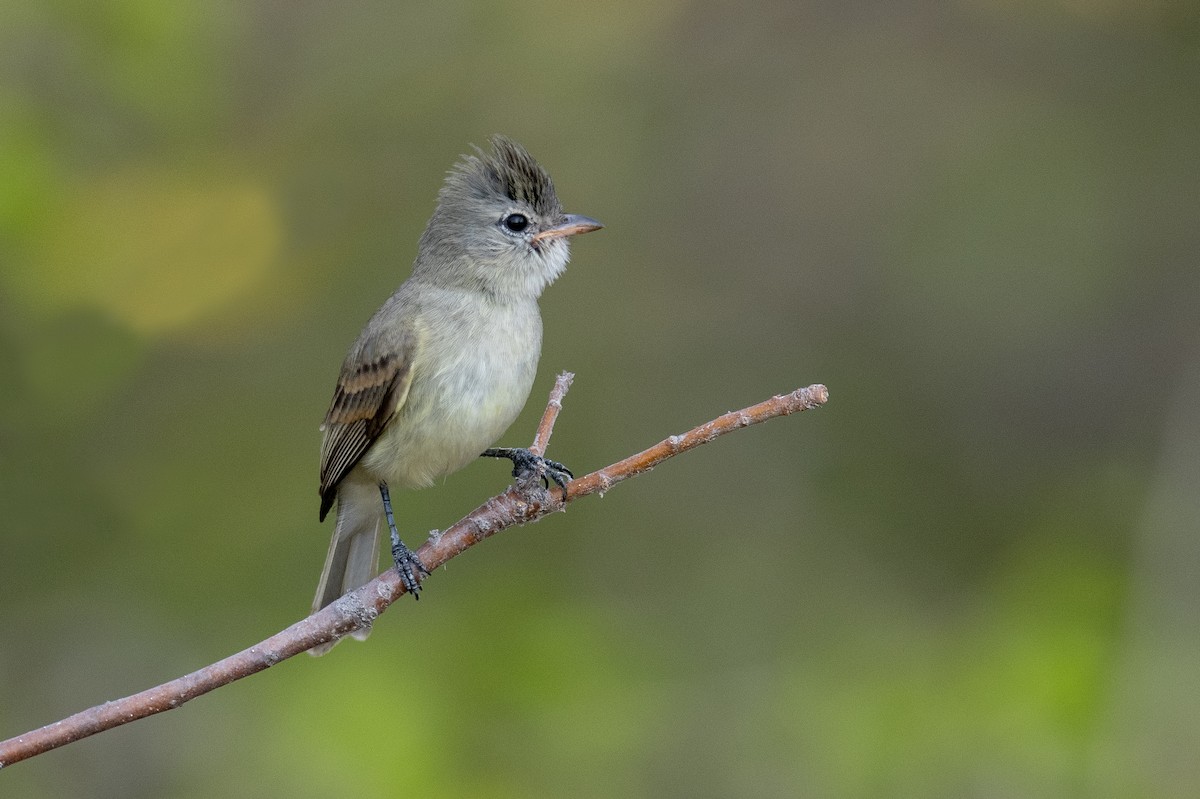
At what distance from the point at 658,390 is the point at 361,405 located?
2612 mm

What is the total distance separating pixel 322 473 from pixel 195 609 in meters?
1.59

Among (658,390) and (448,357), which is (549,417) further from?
(658,390)

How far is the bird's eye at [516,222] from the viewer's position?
4688 millimetres

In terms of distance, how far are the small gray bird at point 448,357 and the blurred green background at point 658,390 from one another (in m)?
1.08

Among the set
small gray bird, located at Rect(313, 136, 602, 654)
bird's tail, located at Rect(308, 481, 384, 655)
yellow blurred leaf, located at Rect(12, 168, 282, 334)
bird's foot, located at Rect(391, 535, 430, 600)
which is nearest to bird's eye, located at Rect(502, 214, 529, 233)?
small gray bird, located at Rect(313, 136, 602, 654)

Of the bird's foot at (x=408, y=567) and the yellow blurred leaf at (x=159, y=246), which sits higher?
the yellow blurred leaf at (x=159, y=246)

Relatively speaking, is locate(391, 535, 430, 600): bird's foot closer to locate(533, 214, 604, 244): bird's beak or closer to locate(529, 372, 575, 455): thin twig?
locate(529, 372, 575, 455): thin twig

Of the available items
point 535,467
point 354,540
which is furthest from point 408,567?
point 354,540

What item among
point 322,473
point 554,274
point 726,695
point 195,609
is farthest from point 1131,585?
point 195,609

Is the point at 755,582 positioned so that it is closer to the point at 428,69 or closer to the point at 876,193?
the point at 876,193

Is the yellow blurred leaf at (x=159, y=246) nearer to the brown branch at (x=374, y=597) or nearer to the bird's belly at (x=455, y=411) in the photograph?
the bird's belly at (x=455, y=411)

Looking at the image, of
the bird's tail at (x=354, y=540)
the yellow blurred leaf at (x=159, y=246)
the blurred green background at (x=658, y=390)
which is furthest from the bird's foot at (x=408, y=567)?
the yellow blurred leaf at (x=159, y=246)

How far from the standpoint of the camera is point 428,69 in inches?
273

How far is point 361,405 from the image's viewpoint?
14.5 ft
